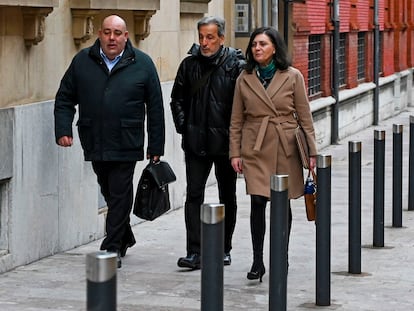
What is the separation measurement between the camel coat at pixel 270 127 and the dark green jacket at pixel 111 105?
875 millimetres

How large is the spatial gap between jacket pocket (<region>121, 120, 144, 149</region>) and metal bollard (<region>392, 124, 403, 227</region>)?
3.34 metres

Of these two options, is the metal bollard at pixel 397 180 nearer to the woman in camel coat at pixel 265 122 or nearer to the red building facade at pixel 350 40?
the woman in camel coat at pixel 265 122

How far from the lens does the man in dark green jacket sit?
390 inches

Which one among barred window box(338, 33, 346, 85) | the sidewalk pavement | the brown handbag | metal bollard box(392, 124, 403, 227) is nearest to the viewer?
the sidewalk pavement

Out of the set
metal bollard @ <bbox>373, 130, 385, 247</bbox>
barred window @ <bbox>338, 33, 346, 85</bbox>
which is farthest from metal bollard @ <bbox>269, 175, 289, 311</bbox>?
barred window @ <bbox>338, 33, 346, 85</bbox>

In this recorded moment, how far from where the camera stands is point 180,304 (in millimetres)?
8695

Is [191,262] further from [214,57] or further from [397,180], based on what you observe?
[397,180]

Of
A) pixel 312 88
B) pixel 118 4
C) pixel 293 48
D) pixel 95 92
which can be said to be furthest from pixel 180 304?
pixel 312 88

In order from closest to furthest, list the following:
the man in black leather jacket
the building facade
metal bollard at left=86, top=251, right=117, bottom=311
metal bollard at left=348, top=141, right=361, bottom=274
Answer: metal bollard at left=86, top=251, right=117, bottom=311
metal bollard at left=348, top=141, right=361, bottom=274
the building facade
the man in black leather jacket

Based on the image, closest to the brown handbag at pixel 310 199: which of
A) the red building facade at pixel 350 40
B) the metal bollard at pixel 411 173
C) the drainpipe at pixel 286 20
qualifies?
the metal bollard at pixel 411 173

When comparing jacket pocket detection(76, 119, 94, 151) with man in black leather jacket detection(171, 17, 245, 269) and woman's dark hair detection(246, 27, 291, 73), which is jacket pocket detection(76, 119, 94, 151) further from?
woman's dark hair detection(246, 27, 291, 73)

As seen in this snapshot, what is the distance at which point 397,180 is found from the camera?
41.0 ft

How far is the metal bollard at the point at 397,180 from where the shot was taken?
12414mm

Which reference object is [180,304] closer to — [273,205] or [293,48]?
[273,205]
